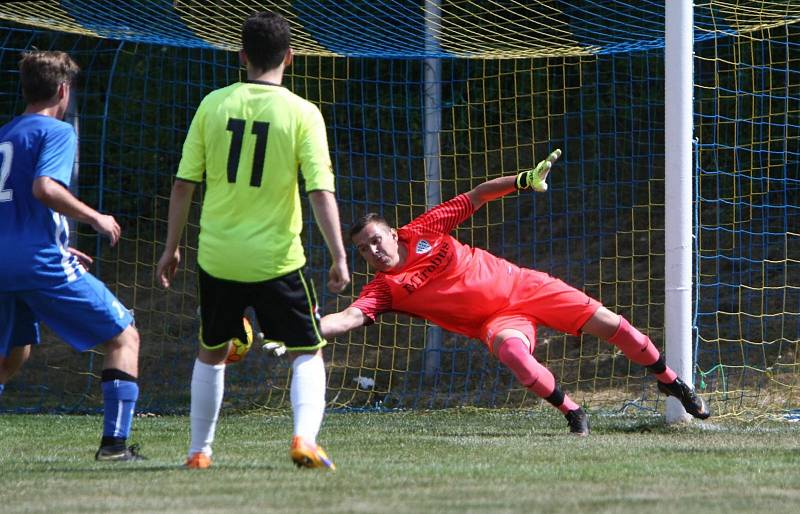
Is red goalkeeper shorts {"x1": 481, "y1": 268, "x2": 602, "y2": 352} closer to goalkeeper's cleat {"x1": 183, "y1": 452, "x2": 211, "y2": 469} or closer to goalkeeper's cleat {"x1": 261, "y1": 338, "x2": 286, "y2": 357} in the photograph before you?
goalkeeper's cleat {"x1": 261, "y1": 338, "x2": 286, "y2": 357}

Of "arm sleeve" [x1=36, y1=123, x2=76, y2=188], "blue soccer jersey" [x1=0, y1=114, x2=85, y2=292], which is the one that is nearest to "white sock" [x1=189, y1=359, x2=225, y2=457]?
"blue soccer jersey" [x1=0, y1=114, x2=85, y2=292]

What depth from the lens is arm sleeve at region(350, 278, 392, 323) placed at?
6574 mm

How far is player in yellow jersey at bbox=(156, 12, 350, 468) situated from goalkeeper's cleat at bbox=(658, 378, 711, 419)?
7.88 feet

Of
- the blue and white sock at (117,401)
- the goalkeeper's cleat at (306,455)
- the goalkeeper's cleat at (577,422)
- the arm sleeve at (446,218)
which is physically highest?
the arm sleeve at (446,218)

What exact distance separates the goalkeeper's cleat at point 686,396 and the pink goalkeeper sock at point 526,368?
59 centimetres

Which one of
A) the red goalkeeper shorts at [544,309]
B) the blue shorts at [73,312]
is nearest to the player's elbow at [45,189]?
the blue shorts at [73,312]

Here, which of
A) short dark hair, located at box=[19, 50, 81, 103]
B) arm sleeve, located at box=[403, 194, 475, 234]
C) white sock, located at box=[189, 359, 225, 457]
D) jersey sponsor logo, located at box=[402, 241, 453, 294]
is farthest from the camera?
arm sleeve, located at box=[403, 194, 475, 234]

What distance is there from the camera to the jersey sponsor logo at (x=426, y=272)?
21.5 feet

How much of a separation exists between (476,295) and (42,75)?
8.50 ft

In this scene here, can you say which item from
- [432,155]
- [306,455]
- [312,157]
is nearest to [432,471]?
[306,455]

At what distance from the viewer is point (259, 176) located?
15.0 ft

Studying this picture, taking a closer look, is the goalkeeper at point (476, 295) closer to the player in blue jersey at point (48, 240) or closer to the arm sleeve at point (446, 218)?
the arm sleeve at point (446, 218)

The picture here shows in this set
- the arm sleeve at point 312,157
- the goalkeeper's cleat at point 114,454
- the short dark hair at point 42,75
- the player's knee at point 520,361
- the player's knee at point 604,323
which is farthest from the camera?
the player's knee at point 604,323

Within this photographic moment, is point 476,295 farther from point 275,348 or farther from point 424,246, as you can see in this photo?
point 275,348
